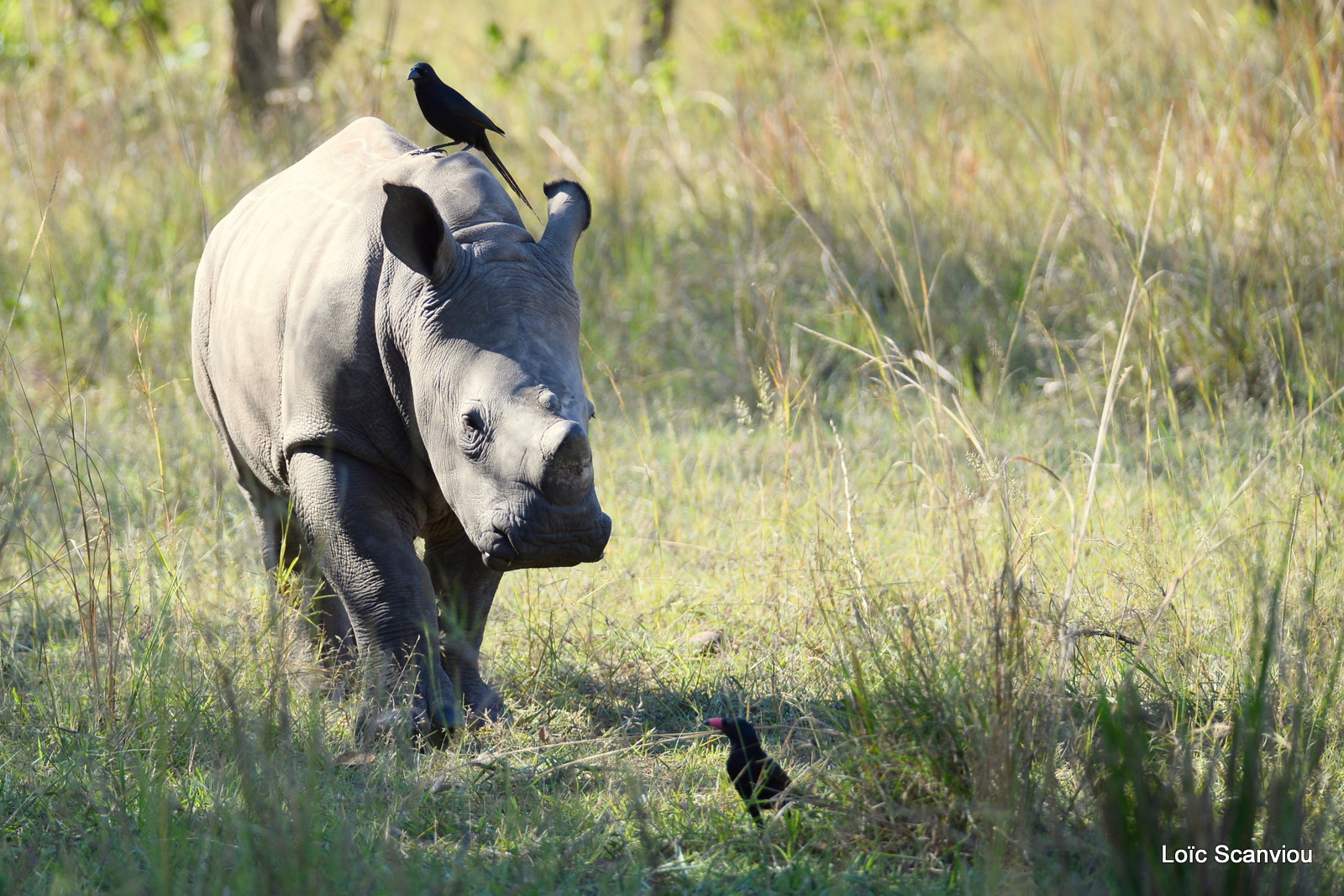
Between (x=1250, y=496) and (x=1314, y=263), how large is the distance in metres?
2.06

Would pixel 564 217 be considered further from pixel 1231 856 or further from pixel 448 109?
pixel 1231 856

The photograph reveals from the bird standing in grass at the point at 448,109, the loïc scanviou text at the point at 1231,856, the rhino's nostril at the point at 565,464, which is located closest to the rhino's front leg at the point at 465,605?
the rhino's nostril at the point at 565,464

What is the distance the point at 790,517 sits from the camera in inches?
170

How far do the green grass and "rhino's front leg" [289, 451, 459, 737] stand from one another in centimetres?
14

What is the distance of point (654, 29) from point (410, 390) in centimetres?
837

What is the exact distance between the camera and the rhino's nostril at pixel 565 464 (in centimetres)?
256

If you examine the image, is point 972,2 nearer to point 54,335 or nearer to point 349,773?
point 54,335

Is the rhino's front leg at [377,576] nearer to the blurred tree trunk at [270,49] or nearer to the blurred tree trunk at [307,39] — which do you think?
the blurred tree trunk at [307,39]

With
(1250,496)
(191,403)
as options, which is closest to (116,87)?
(191,403)

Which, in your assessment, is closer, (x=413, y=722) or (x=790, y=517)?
(x=413, y=722)

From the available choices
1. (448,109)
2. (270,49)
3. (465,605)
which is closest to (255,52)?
(270,49)

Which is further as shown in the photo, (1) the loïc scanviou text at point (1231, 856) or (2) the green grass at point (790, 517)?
(2) the green grass at point (790, 517)

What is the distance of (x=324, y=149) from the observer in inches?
145

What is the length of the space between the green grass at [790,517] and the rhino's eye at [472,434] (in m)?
0.62
